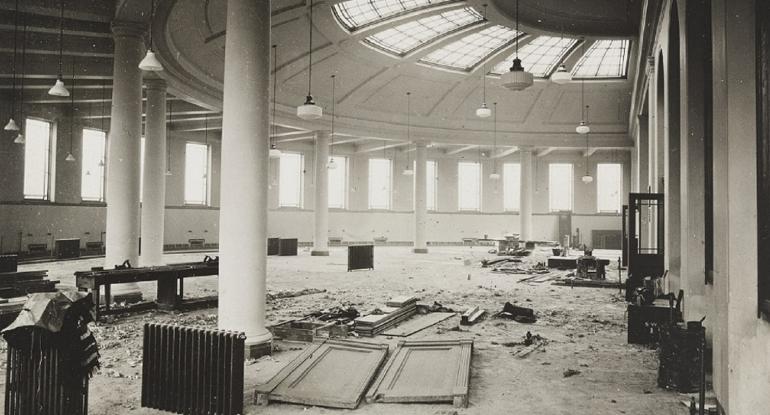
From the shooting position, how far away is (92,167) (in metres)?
21.8

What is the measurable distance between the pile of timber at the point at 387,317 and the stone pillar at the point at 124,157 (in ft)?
18.0

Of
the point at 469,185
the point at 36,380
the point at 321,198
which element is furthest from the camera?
the point at 469,185

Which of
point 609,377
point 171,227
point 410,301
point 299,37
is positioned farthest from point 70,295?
point 171,227

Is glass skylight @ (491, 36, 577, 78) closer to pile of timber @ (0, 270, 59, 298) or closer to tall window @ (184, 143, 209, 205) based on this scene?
tall window @ (184, 143, 209, 205)

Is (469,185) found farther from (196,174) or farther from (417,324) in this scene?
(417,324)

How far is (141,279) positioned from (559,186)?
90.4 feet

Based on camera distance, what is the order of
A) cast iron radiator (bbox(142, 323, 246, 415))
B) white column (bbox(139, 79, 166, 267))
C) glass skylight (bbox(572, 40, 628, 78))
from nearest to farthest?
cast iron radiator (bbox(142, 323, 246, 415)) → white column (bbox(139, 79, 166, 267)) → glass skylight (bbox(572, 40, 628, 78))

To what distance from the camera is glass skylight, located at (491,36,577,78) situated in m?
18.1

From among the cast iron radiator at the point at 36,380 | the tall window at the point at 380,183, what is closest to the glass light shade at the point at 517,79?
the cast iron radiator at the point at 36,380

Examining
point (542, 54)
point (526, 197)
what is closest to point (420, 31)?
point (542, 54)

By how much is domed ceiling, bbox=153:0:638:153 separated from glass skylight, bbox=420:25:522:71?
64 mm

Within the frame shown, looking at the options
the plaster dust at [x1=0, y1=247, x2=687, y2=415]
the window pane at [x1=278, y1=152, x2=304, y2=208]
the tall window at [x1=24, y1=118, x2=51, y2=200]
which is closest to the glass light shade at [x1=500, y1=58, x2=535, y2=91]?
the plaster dust at [x1=0, y1=247, x2=687, y2=415]

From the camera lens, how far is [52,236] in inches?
787

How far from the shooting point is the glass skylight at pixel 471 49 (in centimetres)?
1764
